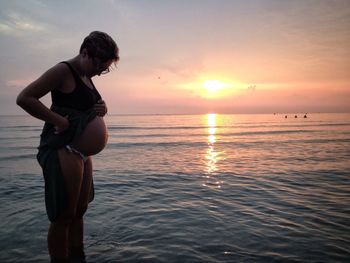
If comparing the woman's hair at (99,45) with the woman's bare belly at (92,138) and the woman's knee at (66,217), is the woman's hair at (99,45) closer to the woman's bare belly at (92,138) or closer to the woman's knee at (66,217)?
the woman's bare belly at (92,138)

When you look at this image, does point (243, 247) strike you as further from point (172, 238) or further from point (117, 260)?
point (117, 260)

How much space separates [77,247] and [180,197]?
3525mm

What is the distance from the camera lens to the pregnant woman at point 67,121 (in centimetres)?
244

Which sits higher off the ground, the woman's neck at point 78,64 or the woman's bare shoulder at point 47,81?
the woman's neck at point 78,64

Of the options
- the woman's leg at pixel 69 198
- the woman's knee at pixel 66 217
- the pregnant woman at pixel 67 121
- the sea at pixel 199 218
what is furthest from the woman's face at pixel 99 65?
the sea at pixel 199 218

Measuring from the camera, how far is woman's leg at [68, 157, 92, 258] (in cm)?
312

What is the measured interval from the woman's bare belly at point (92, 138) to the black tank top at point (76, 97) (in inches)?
7.9

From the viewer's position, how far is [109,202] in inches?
253

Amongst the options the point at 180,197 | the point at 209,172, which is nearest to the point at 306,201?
the point at 180,197

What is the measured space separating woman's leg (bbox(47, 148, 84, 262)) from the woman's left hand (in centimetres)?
50

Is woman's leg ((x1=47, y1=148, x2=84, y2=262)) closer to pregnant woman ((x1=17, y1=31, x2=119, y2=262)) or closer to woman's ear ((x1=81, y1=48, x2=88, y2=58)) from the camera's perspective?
pregnant woman ((x1=17, y1=31, x2=119, y2=262))

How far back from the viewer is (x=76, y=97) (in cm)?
267

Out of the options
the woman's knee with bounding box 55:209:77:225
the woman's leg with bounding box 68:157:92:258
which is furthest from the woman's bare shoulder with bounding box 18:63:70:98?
the woman's knee with bounding box 55:209:77:225

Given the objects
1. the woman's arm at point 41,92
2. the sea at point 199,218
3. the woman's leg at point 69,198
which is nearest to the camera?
the woman's arm at point 41,92
